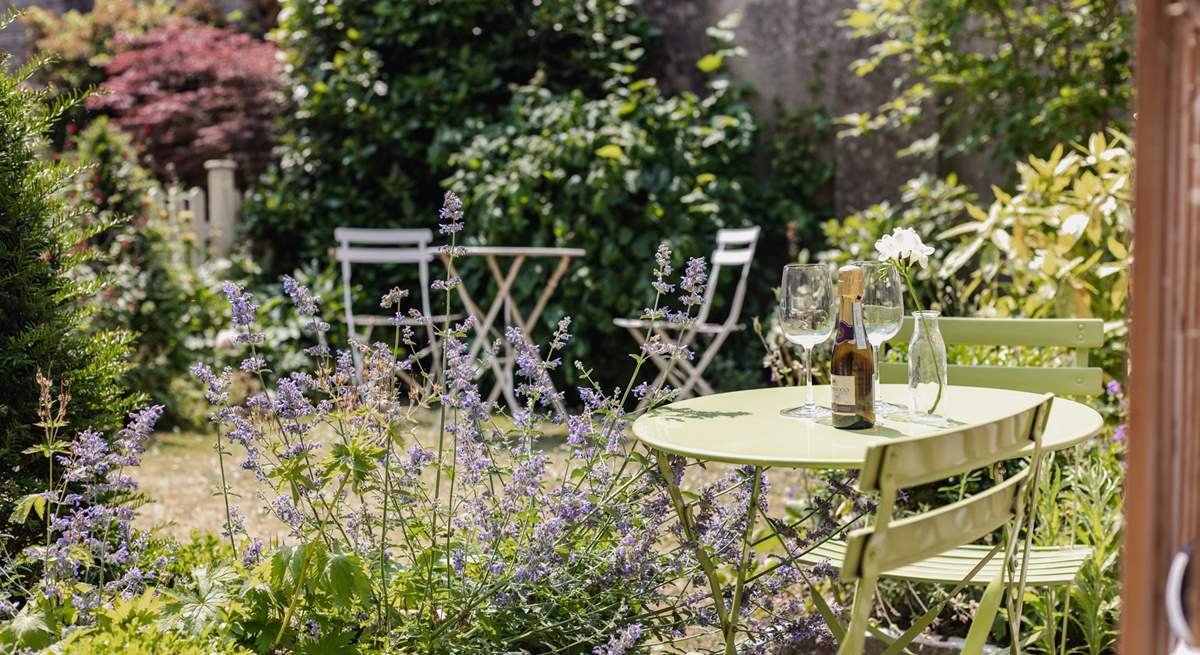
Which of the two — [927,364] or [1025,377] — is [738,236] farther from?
[927,364]

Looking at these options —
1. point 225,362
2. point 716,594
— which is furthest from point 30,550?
point 225,362

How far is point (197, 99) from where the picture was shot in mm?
9641

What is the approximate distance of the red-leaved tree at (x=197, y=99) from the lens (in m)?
9.47

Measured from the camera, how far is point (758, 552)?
3549mm

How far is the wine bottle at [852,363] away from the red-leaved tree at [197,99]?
7786 millimetres

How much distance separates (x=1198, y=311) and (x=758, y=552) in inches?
103

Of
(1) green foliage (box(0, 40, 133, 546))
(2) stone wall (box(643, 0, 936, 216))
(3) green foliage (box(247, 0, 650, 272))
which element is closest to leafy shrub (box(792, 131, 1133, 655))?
(1) green foliage (box(0, 40, 133, 546))

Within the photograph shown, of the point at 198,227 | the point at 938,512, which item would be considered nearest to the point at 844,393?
the point at 938,512

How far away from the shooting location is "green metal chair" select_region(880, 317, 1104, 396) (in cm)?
293

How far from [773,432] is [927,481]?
58 cm

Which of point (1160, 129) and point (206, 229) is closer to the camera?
point (1160, 129)

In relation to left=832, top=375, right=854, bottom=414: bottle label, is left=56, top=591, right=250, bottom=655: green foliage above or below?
below

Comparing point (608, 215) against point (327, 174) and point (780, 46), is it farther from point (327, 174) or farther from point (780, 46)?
point (327, 174)

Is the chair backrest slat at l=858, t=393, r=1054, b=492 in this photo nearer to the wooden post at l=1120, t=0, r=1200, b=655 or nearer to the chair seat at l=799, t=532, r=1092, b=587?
the wooden post at l=1120, t=0, r=1200, b=655
